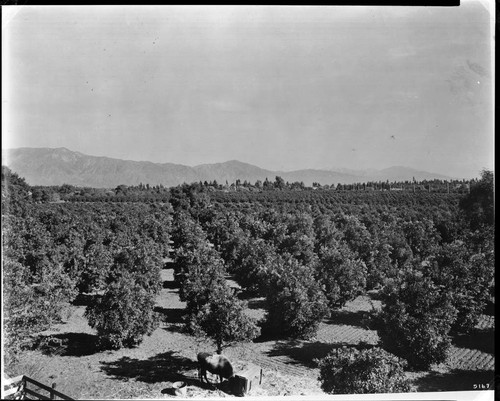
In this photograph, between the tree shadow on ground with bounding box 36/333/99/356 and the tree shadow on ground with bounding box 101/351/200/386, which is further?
the tree shadow on ground with bounding box 36/333/99/356

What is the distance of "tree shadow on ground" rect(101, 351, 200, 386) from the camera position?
10836 mm

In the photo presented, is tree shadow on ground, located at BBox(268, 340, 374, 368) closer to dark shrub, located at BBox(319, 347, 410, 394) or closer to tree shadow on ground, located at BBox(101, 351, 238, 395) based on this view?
dark shrub, located at BBox(319, 347, 410, 394)

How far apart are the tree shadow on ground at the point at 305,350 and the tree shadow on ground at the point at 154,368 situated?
8.08ft

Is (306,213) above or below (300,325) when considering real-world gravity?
above

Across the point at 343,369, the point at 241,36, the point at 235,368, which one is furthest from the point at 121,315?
the point at 241,36

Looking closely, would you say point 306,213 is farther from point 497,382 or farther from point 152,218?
point 497,382

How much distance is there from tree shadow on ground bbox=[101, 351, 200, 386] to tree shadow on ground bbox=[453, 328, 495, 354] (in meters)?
7.98

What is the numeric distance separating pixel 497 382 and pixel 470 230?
5.26m

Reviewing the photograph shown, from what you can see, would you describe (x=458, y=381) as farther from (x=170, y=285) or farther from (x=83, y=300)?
(x=83, y=300)

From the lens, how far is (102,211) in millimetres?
21484

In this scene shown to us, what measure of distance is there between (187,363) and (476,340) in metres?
8.78

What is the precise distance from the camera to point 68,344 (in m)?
12.9

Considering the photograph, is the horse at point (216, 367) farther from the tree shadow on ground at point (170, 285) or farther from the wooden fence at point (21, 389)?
the tree shadow on ground at point (170, 285)

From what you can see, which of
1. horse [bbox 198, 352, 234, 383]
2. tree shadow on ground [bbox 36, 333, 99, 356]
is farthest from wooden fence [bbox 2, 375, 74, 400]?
horse [bbox 198, 352, 234, 383]
